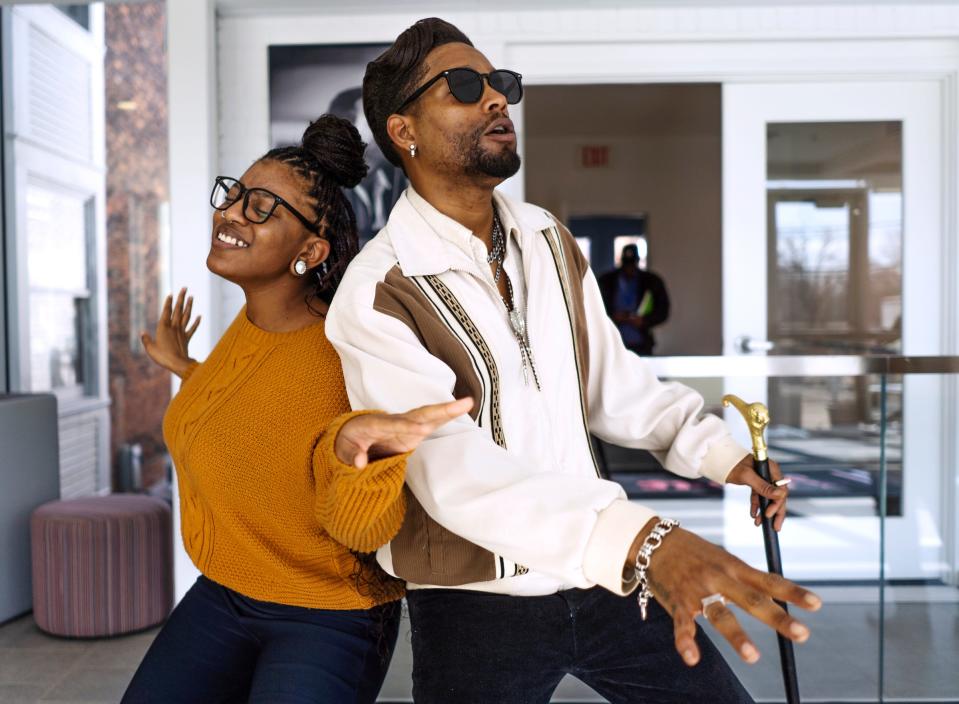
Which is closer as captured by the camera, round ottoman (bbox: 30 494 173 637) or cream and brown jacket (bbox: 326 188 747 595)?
cream and brown jacket (bbox: 326 188 747 595)

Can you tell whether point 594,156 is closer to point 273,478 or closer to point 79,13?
point 79,13

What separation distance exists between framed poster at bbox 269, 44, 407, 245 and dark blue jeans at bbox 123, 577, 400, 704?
2.56 meters

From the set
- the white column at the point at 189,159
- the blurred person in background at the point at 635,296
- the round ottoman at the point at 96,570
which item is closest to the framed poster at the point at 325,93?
the white column at the point at 189,159

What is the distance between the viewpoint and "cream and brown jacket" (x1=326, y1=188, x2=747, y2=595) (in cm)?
119

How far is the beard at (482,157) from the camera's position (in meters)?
1.55

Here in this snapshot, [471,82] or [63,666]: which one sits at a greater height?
[471,82]

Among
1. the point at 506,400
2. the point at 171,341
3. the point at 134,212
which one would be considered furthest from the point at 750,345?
the point at 134,212

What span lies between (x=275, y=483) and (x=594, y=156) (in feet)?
33.3

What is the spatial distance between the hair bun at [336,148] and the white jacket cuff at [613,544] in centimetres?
99

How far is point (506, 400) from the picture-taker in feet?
4.90

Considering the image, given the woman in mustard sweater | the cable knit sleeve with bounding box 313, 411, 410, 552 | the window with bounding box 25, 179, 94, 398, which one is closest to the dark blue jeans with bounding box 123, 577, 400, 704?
the woman in mustard sweater

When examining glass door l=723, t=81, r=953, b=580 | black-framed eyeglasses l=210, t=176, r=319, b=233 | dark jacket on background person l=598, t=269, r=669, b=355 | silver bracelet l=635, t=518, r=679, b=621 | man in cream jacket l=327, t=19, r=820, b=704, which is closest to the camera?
silver bracelet l=635, t=518, r=679, b=621

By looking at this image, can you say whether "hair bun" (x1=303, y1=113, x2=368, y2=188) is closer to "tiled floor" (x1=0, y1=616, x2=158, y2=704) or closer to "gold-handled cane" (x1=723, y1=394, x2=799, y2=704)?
"gold-handled cane" (x1=723, y1=394, x2=799, y2=704)

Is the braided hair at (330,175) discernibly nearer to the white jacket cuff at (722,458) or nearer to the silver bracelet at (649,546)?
the white jacket cuff at (722,458)
